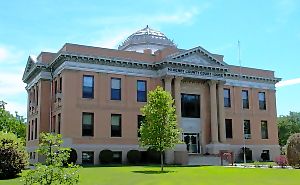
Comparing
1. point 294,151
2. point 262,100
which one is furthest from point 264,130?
point 294,151

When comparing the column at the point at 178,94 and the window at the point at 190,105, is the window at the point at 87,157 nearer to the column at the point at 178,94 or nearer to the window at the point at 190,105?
the column at the point at 178,94

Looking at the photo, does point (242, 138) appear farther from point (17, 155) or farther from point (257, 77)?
point (17, 155)

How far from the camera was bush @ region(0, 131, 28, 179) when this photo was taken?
23.2 m

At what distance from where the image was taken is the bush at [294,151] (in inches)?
1248

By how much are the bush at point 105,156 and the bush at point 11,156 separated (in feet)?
43.5

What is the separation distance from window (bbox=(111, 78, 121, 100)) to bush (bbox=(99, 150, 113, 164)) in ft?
18.1

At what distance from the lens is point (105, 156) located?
3731 cm

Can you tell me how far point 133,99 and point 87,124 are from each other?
5445 mm

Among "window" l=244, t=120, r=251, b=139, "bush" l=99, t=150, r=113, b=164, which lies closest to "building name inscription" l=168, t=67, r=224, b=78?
"window" l=244, t=120, r=251, b=139

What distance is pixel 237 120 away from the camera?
47719 millimetres

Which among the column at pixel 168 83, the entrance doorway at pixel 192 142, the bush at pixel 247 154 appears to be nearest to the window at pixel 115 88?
the column at pixel 168 83

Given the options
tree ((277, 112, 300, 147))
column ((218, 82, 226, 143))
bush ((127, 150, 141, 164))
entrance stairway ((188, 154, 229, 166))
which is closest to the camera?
bush ((127, 150, 141, 164))

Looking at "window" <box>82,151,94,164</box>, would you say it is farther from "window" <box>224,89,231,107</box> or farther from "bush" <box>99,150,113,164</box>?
"window" <box>224,89,231,107</box>

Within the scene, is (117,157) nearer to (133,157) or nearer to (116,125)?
(133,157)
